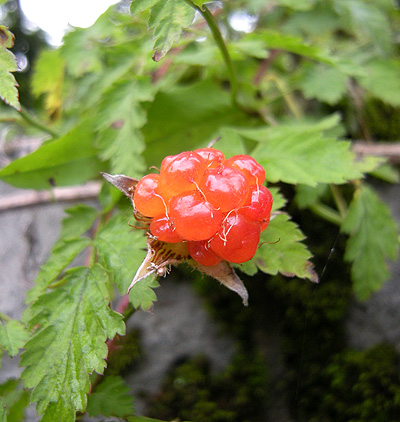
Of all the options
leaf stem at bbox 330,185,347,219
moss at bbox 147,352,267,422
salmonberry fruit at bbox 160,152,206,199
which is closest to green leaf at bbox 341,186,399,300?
leaf stem at bbox 330,185,347,219

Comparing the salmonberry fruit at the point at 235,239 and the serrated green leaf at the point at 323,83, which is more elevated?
the salmonberry fruit at the point at 235,239

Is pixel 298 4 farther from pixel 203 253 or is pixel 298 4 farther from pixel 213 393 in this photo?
pixel 213 393

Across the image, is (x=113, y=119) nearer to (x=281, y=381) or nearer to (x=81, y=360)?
(x=81, y=360)

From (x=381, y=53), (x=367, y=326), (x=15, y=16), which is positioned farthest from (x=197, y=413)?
(x=15, y=16)

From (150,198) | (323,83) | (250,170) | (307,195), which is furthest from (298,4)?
(150,198)

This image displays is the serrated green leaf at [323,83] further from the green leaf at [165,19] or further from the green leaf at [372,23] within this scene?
the green leaf at [165,19]

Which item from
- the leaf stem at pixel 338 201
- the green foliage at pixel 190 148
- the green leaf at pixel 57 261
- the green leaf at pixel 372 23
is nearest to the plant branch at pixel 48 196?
the green foliage at pixel 190 148
